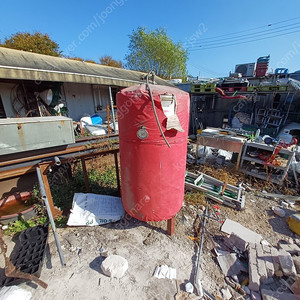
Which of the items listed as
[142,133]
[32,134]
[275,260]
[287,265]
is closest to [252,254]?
[275,260]

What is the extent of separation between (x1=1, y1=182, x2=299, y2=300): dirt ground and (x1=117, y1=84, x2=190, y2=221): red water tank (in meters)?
0.56

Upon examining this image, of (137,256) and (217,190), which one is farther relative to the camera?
(217,190)

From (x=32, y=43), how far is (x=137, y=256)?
21.5 metres

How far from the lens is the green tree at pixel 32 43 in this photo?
15406mm

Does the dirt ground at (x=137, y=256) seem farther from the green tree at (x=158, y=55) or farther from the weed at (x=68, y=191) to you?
the green tree at (x=158, y=55)

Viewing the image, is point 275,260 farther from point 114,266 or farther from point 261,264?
point 114,266

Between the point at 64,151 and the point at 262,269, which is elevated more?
the point at 64,151

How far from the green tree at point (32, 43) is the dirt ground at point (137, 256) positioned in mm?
19727

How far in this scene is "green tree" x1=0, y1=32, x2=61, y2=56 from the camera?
15.4 m

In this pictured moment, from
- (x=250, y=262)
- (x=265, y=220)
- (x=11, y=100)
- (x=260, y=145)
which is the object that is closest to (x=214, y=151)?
(x=260, y=145)

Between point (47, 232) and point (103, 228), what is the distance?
0.89 m

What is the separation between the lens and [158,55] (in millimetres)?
19484

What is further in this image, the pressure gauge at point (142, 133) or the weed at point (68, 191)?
the weed at point (68, 191)

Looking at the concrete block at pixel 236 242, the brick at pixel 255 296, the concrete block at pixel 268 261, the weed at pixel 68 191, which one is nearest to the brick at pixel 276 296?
the brick at pixel 255 296
